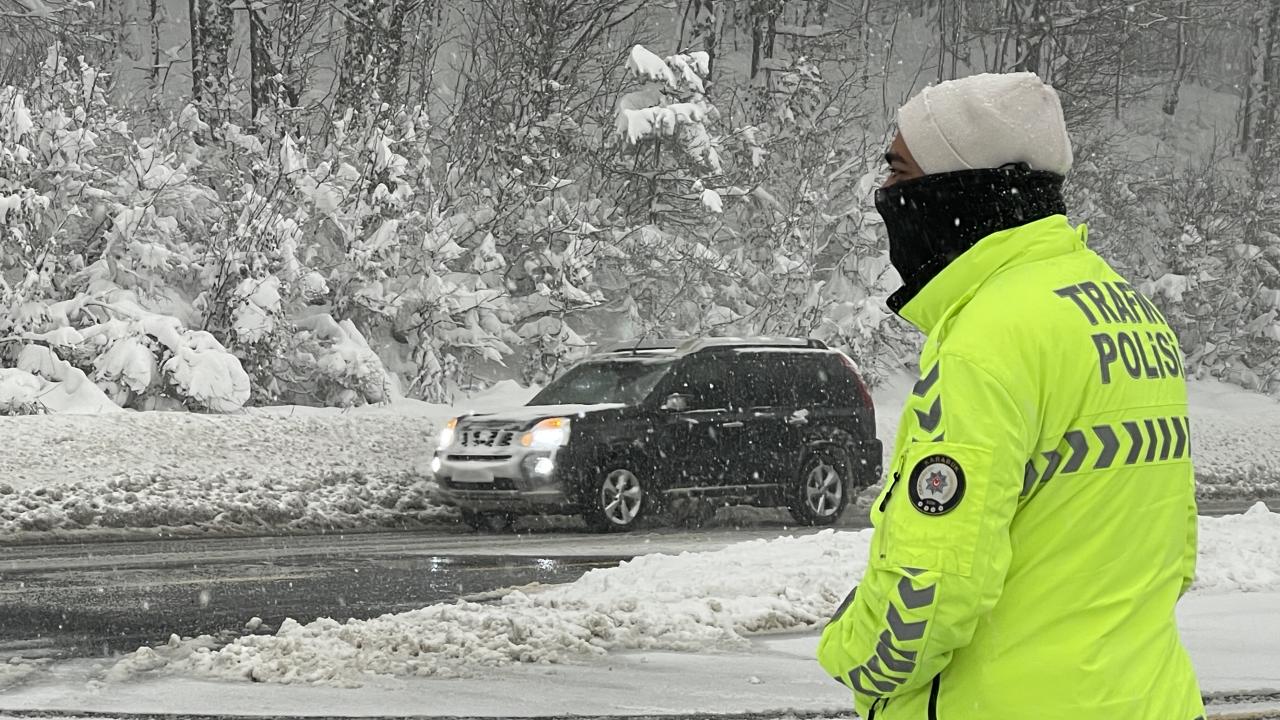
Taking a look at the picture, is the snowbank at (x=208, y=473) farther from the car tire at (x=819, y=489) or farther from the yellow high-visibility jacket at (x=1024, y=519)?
the yellow high-visibility jacket at (x=1024, y=519)

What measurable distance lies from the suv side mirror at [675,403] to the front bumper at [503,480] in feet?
4.33

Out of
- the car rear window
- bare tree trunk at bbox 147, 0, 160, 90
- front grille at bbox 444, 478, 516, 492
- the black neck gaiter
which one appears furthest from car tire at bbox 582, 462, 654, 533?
bare tree trunk at bbox 147, 0, 160, 90

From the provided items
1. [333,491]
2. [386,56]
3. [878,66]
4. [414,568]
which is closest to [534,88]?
[386,56]

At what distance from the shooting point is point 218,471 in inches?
637

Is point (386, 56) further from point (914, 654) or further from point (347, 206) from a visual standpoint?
point (914, 654)

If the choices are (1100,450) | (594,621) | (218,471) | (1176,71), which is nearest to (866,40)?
(1176,71)

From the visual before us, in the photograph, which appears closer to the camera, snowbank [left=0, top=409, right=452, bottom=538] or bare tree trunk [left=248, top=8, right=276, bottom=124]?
snowbank [left=0, top=409, right=452, bottom=538]

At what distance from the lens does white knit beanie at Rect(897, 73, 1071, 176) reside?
8.11 ft

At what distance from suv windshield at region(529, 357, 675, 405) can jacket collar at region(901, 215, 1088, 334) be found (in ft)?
41.9

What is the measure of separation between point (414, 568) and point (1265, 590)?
5831 mm

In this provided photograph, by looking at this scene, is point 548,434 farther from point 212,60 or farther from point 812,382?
point 212,60

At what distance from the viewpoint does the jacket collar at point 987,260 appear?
243 centimetres

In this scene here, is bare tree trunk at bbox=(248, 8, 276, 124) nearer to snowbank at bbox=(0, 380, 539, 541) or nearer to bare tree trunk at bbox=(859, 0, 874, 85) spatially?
snowbank at bbox=(0, 380, 539, 541)

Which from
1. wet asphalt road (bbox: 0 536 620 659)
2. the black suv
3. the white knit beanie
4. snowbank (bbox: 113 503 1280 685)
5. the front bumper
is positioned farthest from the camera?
the black suv
